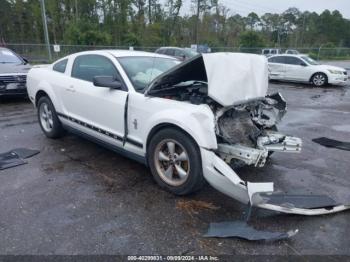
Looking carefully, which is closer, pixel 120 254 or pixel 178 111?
pixel 120 254

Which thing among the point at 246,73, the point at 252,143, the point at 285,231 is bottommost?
the point at 285,231

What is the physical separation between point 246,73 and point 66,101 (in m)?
2.92

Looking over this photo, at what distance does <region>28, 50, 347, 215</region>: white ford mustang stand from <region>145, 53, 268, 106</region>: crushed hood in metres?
0.01

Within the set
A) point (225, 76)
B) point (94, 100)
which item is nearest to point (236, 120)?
point (225, 76)

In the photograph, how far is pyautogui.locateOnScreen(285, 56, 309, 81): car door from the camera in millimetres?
15656

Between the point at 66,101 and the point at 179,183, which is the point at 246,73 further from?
the point at 66,101

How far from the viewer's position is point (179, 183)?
12.1 ft

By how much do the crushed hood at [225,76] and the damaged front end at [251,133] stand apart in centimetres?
19

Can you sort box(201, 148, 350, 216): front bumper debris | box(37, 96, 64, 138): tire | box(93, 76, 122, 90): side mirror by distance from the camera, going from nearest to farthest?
box(201, 148, 350, 216): front bumper debris, box(93, 76, 122, 90): side mirror, box(37, 96, 64, 138): tire

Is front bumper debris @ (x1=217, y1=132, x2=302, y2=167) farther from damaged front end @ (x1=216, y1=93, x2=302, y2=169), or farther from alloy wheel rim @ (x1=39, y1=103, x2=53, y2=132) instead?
alloy wheel rim @ (x1=39, y1=103, x2=53, y2=132)

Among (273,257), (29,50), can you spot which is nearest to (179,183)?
(273,257)

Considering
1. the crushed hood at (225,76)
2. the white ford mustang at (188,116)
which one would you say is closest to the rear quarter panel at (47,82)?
the white ford mustang at (188,116)

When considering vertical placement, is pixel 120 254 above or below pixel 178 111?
below

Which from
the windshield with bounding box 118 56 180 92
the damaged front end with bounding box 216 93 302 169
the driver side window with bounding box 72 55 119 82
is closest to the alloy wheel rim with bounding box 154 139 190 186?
the damaged front end with bounding box 216 93 302 169
